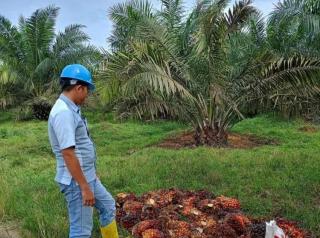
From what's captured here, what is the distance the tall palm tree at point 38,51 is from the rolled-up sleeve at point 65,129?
17904 mm

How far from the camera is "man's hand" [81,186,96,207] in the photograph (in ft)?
14.2

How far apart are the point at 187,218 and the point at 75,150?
2.03 m

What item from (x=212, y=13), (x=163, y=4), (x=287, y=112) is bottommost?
(x=287, y=112)

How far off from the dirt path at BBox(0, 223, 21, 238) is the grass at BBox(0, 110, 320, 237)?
126mm

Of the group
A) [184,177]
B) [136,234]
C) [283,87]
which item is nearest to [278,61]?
[283,87]

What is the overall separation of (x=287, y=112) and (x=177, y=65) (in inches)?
112

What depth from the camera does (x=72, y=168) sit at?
Result: 167 inches

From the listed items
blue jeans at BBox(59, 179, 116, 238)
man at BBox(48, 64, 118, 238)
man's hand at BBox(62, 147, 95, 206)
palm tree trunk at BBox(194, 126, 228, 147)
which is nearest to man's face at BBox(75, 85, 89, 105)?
man at BBox(48, 64, 118, 238)

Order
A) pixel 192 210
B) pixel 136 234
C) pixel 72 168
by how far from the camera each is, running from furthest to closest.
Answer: pixel 192 210 < pixel 136 234 < pixel 72 168

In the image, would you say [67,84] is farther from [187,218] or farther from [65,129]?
[187,218]

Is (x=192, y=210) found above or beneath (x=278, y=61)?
beneath

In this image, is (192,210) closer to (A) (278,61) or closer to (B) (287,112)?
(A) (278,61)

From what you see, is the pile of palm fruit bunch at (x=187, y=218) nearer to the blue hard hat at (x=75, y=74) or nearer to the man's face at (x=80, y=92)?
the man's face at (x=80, y=92)

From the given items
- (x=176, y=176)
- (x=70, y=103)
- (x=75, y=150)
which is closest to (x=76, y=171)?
(x=75, y=150)
